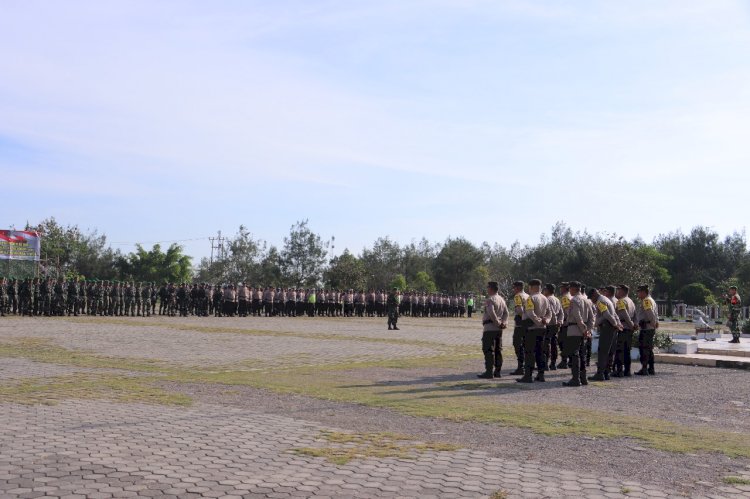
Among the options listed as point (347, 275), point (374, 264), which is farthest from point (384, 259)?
point (347, 275)

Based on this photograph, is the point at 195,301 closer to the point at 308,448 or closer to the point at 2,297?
the point at 2,297

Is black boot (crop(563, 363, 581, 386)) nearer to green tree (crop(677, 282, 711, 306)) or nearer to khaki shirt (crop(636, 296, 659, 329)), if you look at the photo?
khaki shirt (crop(636, 296, 659, 329))

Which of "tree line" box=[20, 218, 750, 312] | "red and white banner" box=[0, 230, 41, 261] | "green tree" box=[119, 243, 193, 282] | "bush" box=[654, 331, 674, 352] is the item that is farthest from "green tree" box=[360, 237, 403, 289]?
"bush" box=[654, 331, 674, 352]

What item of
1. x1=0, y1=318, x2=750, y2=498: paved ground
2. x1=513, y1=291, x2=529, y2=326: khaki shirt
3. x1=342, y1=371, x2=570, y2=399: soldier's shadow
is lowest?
x1=342, y1=371, x2=570, y2=399: soldier's shadow

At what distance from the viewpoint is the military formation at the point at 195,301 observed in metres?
32.1

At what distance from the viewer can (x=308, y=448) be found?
23.3 feet

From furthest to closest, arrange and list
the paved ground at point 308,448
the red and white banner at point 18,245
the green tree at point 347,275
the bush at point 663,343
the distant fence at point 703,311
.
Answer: the green tree at point 347,275 < the distant fence at point 703,311 < the red and white banner at point 18,245 < the bush at point 663,343 < the paved ground at point 308,448

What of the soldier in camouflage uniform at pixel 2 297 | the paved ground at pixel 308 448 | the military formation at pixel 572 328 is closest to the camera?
the paved ground at pixel 308 448

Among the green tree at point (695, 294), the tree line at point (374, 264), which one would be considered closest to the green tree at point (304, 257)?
the tree line at point (374, 264)

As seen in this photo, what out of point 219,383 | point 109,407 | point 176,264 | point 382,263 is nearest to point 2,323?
point 219,383

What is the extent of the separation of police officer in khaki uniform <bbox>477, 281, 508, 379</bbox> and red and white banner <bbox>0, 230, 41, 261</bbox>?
32.3 metres

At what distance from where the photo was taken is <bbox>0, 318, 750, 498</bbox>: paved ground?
19.0 feet

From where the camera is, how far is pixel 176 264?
62.1 m

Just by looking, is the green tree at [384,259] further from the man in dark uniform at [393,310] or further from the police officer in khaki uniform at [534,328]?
the police officer in khaki uniform at [534,328]
